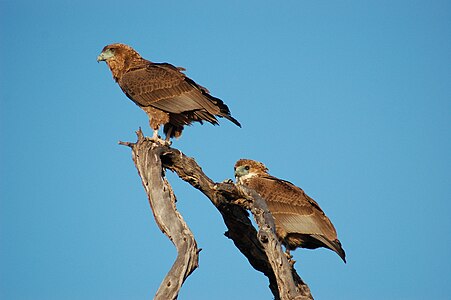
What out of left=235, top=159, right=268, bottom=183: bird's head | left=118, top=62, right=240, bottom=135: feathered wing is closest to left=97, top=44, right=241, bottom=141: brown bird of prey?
left=118, top=62, right=240, bottom=135: feathered wing

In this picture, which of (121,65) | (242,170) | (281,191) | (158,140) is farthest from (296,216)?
(121,65)

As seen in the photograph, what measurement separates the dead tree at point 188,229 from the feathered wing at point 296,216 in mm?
876

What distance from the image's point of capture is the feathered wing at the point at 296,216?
31.9ft

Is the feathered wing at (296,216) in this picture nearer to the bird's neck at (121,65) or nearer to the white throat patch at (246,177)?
the white throat patch at (246,177)

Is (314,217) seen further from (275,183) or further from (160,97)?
(160,97)

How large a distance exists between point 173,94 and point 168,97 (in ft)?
0.30

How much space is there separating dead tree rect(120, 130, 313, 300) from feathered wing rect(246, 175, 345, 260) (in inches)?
34.5

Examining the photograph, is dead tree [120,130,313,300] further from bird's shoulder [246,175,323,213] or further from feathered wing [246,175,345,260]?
bird's shoulder [246,175,323,213]

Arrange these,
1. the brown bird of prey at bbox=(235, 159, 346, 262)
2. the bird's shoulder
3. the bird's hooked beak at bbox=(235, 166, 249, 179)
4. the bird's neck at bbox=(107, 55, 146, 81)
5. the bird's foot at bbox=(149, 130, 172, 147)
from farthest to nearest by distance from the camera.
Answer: the bird's neck at bbox=(107, 55, 146, 81) → the bird's hooked beak at bbox=(235, 166, 249, 179) → the bird's shoulder → the bird's foot at bbox=(149, 130, 172, 147) → the brown bird of prey at bbox=(235, 159, 346, 262)

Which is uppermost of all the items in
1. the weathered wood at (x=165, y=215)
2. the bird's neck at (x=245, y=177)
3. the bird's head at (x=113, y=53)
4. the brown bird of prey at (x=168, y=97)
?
the bird's head at (x=113, y=53)

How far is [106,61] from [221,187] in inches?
155

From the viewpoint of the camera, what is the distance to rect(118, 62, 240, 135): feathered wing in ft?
34.8

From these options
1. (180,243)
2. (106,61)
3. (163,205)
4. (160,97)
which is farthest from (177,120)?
(180,243)

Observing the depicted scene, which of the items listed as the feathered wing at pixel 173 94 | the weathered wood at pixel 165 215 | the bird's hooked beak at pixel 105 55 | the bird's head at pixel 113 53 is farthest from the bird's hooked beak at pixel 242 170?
the bird's hooked beak at pixel 105 55
